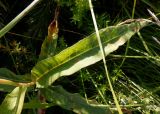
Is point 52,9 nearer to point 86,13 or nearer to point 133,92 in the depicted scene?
point 86,13

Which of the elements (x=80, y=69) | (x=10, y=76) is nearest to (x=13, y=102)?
(x=10, y=76)

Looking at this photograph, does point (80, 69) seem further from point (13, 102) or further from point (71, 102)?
point (13, 102)

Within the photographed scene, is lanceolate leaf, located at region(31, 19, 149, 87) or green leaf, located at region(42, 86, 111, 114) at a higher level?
lanceolate leaf, located at region(31, 19, 149, 87)

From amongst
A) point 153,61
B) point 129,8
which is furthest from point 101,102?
point 129,8

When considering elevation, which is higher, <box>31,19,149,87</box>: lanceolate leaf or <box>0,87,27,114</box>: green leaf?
<box>31,19,149,87</box>: lanceolate leaf
